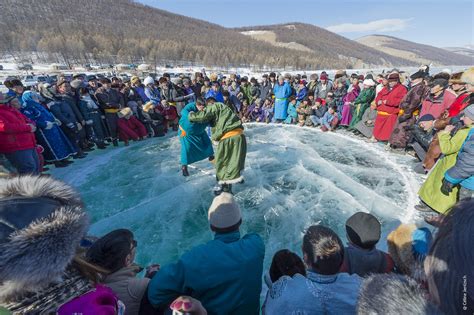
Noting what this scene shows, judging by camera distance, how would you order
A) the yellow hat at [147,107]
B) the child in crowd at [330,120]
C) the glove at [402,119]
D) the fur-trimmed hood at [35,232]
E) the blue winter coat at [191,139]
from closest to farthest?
the fur-trimmed hood at [35,232] → the blue winter coat at [191,139] → the glove at [402,119] → the yellow hat at [147,107] → the child in crowd at [330,120]

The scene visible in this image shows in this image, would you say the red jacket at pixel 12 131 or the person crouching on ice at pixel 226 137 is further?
the person crouching on ice at pixel 226 137

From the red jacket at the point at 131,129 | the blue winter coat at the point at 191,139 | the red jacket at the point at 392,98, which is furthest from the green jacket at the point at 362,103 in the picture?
the red jacket at the point at 131,129

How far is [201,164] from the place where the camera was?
551 cm

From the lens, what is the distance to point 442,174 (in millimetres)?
2961

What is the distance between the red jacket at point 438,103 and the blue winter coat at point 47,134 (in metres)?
7.61

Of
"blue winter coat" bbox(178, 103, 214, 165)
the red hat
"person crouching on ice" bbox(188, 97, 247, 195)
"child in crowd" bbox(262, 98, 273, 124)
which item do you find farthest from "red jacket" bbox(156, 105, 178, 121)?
the red hat

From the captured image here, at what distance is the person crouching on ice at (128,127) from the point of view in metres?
6.69

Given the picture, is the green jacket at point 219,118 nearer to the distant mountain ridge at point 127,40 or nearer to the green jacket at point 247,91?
the green jacket at point 247,91

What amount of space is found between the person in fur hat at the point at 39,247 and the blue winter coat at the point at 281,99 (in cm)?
836

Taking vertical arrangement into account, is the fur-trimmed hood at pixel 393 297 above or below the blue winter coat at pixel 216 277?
above

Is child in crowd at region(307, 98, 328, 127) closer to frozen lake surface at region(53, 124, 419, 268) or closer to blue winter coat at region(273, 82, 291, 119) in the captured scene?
blue winter coat at region(273, 82, 291, 119)

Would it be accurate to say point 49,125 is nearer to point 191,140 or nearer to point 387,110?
point 191,140

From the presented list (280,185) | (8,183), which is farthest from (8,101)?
(280,185)

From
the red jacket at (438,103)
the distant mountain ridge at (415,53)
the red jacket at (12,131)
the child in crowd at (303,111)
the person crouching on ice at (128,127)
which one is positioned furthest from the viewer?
the distant mountain ridge at (415,53)
